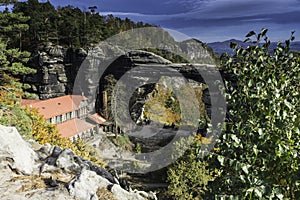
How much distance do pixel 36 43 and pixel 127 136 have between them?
50.0 ft

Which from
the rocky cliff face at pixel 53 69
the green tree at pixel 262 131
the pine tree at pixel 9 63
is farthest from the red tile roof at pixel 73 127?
the green tree at pixel 262 131

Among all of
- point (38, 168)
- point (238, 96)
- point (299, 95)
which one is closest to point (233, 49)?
point (238, 96)

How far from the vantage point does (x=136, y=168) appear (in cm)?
2236

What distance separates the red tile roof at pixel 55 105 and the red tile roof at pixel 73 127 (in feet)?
3.55

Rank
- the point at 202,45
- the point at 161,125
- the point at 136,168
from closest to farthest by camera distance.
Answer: the point at 136,168, the point at 161,125, the point at 202,45

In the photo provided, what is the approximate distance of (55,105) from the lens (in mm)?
27391

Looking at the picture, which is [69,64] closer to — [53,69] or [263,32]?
[53,69]

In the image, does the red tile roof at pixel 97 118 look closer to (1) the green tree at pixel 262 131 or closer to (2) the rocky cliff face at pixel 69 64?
(2) the rocky cliff face at pixel 69 64

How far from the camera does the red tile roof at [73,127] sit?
25234 millimetres

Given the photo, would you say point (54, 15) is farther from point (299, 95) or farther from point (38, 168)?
point (299, 95)

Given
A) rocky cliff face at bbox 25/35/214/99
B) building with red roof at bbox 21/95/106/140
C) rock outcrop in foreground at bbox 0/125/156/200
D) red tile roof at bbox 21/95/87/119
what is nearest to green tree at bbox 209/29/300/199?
rock outcrop in foreground at bbox 0/125/156/200

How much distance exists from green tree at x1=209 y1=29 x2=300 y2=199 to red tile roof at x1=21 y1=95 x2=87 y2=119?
76.9 feet

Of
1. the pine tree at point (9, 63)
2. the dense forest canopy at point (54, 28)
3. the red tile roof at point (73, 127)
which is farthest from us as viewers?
the dense forest canopy at point (54, 28)

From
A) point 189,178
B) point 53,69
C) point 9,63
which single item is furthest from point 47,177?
point 53,69
